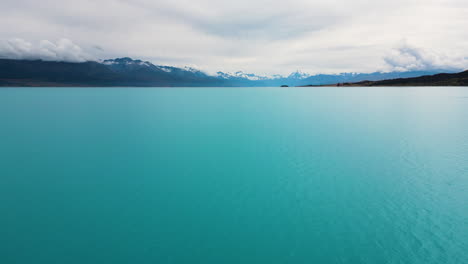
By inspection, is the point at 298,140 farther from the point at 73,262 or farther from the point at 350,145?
the point at 73,262

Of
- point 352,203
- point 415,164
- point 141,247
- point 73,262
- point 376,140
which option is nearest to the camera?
point 73,262

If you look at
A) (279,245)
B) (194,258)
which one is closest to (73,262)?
(194,258)

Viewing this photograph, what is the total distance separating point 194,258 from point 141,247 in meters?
2.86

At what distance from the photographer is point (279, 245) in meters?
12.9

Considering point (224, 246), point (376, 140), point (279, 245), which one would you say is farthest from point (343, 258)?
point (376, 140)

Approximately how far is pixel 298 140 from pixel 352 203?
19468 mm

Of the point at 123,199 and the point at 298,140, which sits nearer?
the point at 123,199

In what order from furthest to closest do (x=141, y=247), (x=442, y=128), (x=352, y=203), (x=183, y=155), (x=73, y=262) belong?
(x=442, y=128), (x=183, y=155), (x=352, y=203), (x=141, y=247), (x=73, y=262)

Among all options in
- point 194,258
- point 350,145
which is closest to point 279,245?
point 194,258

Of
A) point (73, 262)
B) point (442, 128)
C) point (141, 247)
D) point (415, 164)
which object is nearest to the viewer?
point (73, 262)

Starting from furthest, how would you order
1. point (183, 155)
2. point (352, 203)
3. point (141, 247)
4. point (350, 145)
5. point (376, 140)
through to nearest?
point (376, 140) < point (350, 145) < point (183, 155) < point (352, 203) < point (141, 247)

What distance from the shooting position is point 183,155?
93.5ft

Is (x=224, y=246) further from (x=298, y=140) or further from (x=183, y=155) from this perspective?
(x=298, y=140)

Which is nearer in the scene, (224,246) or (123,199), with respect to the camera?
(224,246)
